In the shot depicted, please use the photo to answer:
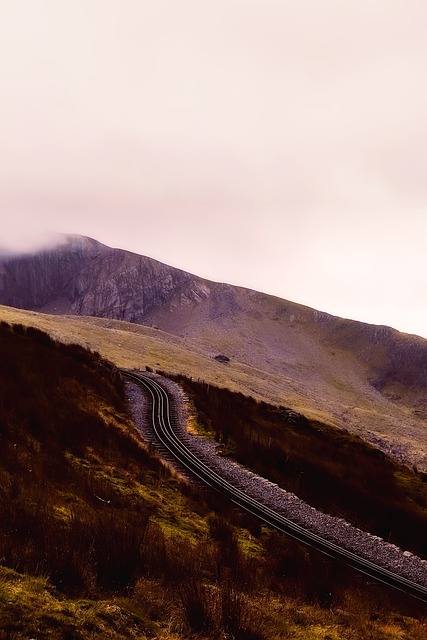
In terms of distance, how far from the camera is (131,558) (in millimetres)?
7543

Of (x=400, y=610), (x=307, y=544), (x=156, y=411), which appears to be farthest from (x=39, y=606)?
(x=156, y=411)

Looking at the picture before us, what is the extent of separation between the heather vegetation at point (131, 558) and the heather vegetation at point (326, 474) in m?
9.30

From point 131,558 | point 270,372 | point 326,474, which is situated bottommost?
point 270,372

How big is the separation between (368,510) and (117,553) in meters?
21.5

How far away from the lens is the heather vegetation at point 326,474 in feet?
78.3

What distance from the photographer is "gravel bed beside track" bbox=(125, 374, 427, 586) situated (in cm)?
1684

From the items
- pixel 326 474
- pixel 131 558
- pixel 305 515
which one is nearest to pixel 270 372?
pixel 326 474

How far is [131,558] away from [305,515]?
1383 centimetres

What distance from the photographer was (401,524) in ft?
79.6

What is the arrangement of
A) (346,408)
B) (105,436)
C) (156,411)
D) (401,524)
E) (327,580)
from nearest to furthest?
(327,580)
(105,436)
(401,524)
(156,411)
(346,408)

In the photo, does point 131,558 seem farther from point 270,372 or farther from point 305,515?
point 270,372

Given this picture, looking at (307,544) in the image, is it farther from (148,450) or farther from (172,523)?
(148,450)

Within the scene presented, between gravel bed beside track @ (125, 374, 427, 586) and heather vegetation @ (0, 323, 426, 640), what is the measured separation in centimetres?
362

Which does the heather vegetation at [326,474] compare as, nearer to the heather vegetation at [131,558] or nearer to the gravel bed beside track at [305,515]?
the gravel bed beside track at [305,515]
